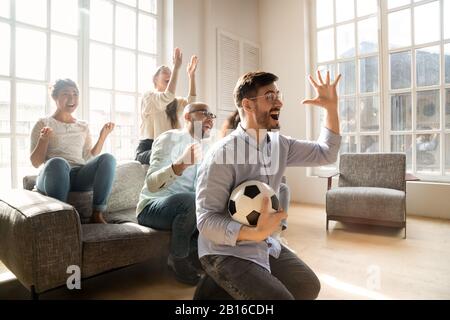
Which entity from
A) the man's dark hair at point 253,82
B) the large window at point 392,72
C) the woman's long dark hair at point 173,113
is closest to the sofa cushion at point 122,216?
the woman's long dark hair at point 173,113

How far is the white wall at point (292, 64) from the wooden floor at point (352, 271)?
155cm

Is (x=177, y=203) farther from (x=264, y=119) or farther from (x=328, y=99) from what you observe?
(x=328, y=99)

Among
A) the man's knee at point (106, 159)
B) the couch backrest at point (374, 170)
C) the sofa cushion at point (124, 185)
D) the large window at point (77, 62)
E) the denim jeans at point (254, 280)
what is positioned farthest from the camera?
the couch backrest at point (374, 170)

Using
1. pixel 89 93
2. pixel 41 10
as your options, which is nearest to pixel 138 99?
pixel 89 93

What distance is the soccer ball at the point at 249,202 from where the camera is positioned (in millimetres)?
1105

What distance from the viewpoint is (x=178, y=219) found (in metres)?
1.81

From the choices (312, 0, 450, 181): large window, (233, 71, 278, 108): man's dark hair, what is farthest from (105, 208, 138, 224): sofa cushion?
(312, 0, 450, 181): large window

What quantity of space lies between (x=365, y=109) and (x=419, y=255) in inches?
92.3

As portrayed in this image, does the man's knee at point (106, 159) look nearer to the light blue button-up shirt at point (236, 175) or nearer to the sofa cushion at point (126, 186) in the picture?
the sofa cushion at point (126, 186)

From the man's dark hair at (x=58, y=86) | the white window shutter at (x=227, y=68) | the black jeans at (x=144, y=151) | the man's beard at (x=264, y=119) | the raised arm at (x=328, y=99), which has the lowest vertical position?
the black jeans at (x=144, y=151)

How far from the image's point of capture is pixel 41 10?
8.99 feet
